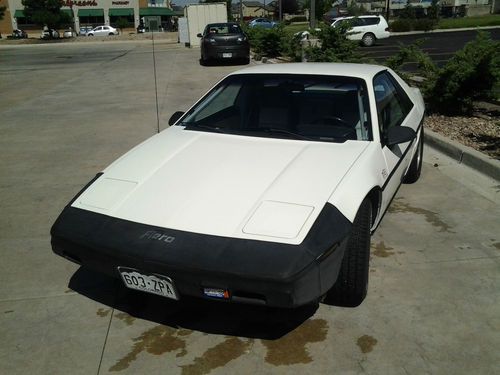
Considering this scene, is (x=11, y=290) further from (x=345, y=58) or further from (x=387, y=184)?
(x=345, y=58)

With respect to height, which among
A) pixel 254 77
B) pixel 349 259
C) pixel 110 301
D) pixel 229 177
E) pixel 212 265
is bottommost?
pixel 110 301

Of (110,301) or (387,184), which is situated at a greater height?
(387,184)

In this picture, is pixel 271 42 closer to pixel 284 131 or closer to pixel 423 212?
pixel 423 212

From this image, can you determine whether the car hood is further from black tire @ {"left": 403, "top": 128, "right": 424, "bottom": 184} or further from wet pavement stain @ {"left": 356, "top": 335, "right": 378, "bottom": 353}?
black tire @ {"left": 403, "top": 128, "right": 424, "bottom": 184}

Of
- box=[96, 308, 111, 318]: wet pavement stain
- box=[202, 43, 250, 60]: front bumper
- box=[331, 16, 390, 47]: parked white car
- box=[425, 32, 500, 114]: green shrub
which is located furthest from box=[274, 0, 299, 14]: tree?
box=[96, 308, 111, 318]: wet pavement stain

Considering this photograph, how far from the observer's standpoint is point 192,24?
2706cm

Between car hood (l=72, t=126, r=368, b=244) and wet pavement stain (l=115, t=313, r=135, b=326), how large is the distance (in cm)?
66

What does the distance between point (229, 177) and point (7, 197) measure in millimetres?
3082

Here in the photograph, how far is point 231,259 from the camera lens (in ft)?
7.39

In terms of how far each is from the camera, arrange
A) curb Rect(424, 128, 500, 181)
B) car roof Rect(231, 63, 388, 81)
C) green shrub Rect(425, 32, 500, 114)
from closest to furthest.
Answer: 1. car roof Rect(231, 63, 388, 81)
2. curb Rect(424, 128, 500, 181)
3. green shrub Rect(425, 32, 500, 114)

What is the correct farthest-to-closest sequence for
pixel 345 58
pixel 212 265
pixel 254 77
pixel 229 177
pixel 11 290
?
pixel 345 58 → pixel 254 77 → pixel 11 290 → pixel 229 177 → pixel 212 265

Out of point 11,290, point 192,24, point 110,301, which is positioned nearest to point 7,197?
point 11,290

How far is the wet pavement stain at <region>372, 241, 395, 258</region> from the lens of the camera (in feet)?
11.4

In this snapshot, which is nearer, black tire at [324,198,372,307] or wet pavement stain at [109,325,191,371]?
wet pavement stain at [109,325,191,371]
